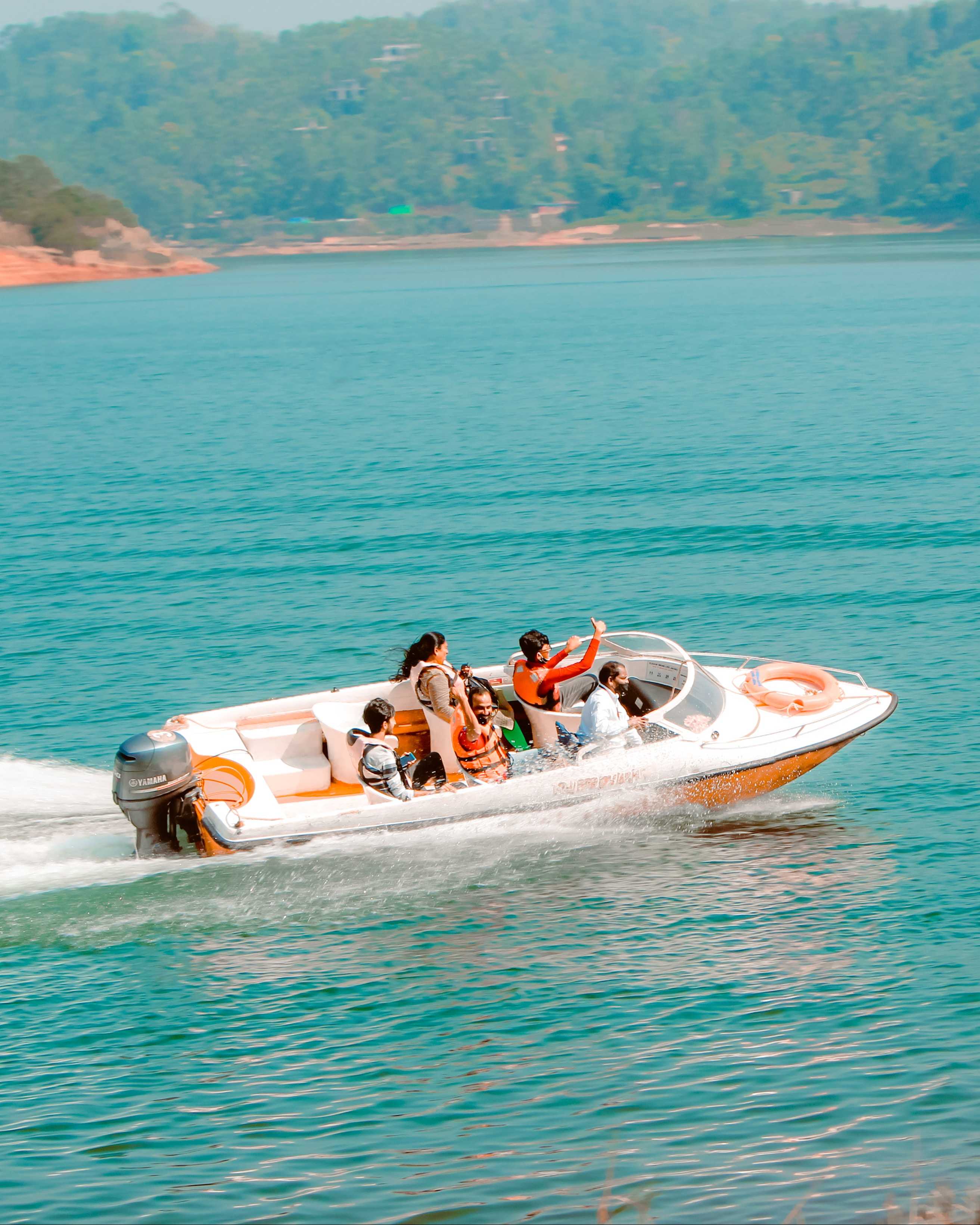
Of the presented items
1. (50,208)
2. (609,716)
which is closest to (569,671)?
(609,716)

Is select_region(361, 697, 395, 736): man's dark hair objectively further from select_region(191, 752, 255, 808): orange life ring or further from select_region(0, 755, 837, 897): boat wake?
select_region(191, 752, 255, 808): orange life ring

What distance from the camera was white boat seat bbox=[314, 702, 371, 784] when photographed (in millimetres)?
13898

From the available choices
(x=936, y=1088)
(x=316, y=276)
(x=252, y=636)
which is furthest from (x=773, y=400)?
(x=316, y=276)

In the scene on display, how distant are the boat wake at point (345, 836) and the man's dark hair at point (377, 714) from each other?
37.8 inches

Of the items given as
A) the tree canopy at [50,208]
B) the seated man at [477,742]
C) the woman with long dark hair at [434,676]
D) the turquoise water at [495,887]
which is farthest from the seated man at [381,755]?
the tree canopy at [50,208]

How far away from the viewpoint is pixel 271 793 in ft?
43.0

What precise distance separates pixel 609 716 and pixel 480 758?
1280 millimetres

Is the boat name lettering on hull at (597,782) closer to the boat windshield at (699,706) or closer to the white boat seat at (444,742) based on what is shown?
the boat windshield at (699,706)

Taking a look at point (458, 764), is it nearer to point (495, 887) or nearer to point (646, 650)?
point (495, 887)

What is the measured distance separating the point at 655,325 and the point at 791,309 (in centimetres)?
1001

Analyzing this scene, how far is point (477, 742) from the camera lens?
13383 mm

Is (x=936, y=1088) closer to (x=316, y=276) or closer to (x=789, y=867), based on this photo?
(x=789, y=867)

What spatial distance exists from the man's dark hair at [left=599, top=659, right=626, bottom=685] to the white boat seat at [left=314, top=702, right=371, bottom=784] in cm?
235

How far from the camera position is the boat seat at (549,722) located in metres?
13.7
